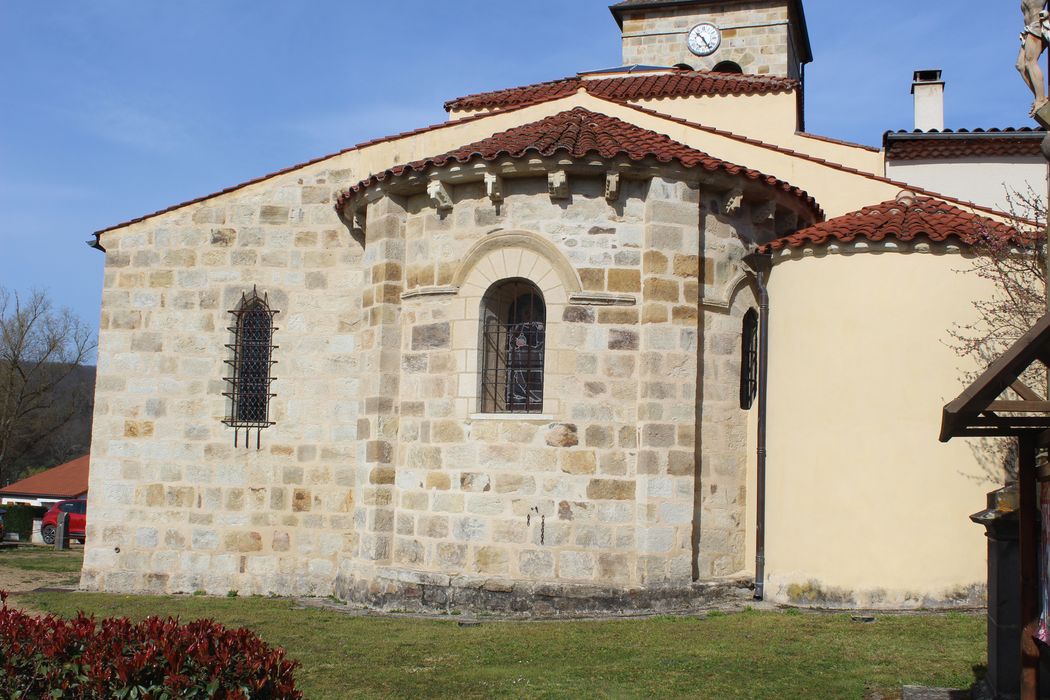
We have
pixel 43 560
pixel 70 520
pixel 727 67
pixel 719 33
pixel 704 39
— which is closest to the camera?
pixel 43 560

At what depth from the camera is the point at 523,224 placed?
11273 millimetres

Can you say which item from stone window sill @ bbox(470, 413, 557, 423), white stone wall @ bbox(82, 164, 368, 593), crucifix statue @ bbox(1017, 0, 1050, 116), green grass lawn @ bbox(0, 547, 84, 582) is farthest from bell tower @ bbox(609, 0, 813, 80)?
crucifix statue @ bbox(1017, 0, 1050, 116)

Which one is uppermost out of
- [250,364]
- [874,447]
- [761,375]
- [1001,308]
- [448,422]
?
[1001,308]

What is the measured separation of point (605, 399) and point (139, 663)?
6.50m

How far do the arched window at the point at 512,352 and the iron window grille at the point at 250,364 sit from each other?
359 centimetres

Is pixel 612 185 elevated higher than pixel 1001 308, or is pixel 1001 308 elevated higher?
pixel 612 185

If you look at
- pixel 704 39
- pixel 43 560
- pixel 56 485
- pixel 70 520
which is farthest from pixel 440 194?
pixel 56 485

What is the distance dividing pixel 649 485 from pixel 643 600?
116cm

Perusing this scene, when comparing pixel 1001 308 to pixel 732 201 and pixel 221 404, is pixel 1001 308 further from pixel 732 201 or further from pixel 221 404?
pixel 221 404

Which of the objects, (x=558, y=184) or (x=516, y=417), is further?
(x=516, y=417)

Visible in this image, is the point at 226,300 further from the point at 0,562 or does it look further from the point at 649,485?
the point at 0,562

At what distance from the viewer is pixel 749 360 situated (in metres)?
12.0

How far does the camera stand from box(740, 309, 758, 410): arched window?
39.1 ft

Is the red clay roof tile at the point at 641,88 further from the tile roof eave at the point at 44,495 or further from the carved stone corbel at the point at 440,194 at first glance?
the tile roof eave at the point at 44,495
